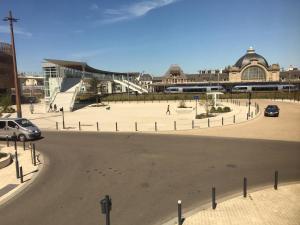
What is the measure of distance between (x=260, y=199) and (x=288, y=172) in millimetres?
3810

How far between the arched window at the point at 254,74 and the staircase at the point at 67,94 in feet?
257

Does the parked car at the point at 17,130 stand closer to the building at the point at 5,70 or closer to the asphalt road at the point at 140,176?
the asphalt road at the point at 140,176

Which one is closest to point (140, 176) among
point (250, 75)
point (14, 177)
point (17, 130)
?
point (14, 177)

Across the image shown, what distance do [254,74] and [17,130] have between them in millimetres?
106383

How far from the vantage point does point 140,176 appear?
12.1 m

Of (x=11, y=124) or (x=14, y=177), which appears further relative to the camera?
(x=11, y=124)

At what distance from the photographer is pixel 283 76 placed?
129875 mm

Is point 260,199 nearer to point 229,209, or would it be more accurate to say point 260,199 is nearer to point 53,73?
point 229,209

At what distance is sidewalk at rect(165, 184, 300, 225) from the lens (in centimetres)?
768

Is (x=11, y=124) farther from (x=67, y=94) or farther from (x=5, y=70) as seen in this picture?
(x=5, y=70)

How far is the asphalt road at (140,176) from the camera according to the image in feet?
28.6

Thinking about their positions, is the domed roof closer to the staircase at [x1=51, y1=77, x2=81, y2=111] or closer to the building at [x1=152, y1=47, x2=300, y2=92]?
the building at [x1=152, y1=47, x2=300, y2=92]

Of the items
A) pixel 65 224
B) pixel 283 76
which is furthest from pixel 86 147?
pixel 283 76

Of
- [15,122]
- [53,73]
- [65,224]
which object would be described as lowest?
[65,224]
